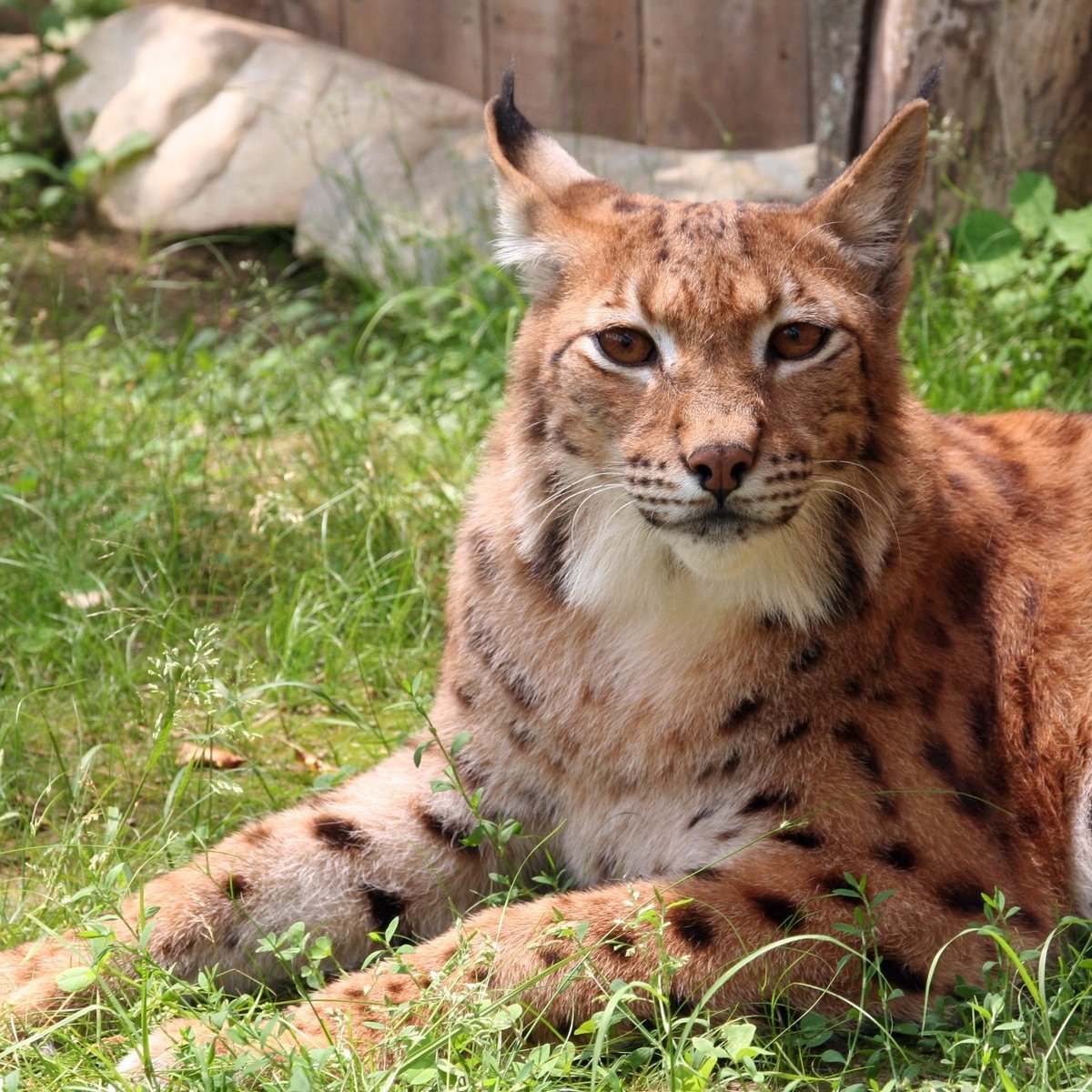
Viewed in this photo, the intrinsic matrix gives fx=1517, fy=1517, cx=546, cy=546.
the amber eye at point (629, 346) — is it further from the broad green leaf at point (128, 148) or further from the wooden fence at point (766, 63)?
the broad green leaf at point (128, 148)

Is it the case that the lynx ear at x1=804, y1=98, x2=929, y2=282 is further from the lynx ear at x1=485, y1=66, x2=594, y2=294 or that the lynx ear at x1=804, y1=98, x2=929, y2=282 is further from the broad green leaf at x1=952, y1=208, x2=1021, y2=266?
the broad green leaf at x1=952, y1=208, x2=1021, y2=266

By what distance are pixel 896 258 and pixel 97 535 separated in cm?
308

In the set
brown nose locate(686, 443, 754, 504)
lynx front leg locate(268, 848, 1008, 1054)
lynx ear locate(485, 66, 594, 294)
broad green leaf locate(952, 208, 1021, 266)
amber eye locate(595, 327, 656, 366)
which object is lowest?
lynx front leg locate(268, 848, 1008, 1054)

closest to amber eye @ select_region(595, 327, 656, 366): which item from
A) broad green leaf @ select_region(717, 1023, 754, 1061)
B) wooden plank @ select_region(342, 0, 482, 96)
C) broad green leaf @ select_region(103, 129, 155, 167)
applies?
broad green leaf @ select_region(717, 1023, 754, 1061)

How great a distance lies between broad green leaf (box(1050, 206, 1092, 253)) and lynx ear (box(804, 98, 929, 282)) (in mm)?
2884

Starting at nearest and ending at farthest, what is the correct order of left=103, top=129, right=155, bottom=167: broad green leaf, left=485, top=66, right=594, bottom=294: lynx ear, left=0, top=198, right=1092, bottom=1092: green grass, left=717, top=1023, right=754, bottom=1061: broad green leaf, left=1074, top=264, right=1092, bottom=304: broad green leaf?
1. left=717, top=1023, right=754, bottom=1061: broad green leaf
2. left=0, top=198, right=1092, bottom=1092: green grass
3. left=485, top=66, right=594, bottom=294: lynx ear
4. left=1074, top=264, right=1092, bottom=304: broad green leaf
5. left=103, top=129, right=155, bottom=167: broad green leaf

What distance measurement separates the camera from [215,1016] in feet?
10.3

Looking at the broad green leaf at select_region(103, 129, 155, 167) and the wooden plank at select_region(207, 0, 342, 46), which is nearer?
the broad green leaf at select_region(103, 129, 155, 167)

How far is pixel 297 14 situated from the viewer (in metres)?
9.77

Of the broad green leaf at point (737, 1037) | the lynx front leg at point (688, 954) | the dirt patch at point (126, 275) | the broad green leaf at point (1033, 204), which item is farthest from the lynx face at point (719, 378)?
the dirt patch at point (126, 275)

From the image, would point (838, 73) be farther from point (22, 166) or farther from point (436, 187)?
point (22, 166)

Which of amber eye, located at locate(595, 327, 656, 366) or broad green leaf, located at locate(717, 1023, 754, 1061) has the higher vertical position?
amber eye, located at locate(595, 327, 656, 366)

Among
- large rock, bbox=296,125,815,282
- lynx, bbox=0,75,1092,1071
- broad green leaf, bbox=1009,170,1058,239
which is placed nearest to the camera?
lynx, bbox=0,75,1092,1071

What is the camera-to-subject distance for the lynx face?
3.43 meters
